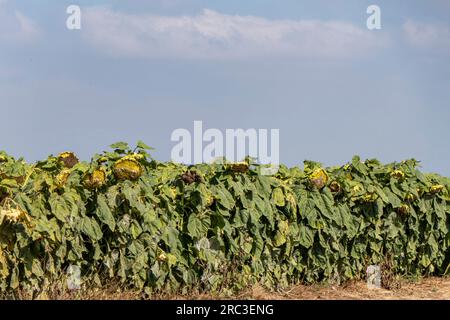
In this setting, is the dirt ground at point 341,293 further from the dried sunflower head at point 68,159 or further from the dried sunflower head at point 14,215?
the dried sunflower head at point 68,159

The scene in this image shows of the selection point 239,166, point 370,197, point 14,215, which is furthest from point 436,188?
point 14,215

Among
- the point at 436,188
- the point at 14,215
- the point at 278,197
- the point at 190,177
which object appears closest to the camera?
the point at 14,215

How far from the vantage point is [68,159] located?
896cm

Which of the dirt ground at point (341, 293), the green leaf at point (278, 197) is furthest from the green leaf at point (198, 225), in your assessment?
the green leaf at point (278, 197)

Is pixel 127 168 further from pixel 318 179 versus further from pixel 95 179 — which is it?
pixel 318 179

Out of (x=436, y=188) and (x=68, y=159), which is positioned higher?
(x=68, y=159)

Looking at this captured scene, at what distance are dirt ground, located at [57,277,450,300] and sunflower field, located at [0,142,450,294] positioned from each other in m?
0.14

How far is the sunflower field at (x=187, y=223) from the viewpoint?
25.0ft

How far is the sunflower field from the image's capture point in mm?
7617

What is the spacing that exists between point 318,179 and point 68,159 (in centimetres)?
348

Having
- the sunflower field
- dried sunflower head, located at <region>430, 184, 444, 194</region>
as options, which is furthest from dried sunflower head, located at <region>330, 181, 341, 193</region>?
dried sunflower head, located at <region>430, 184, 444, 194</region>

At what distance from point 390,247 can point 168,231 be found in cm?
414

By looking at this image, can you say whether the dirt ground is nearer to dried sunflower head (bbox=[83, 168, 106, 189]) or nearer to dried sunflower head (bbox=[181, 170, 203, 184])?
dried sunflower head (bbox=[83, 168, 106, 189])

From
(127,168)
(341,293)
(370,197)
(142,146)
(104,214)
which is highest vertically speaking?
(142,146)
